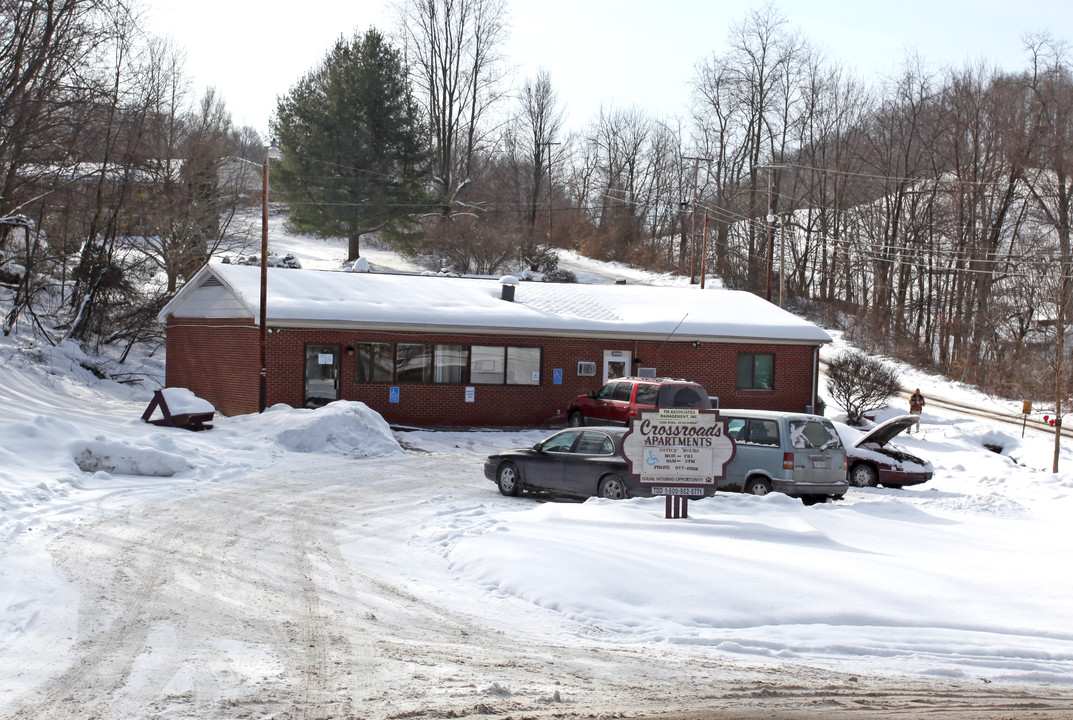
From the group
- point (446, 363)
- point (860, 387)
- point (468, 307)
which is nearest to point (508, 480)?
point (446, 363)

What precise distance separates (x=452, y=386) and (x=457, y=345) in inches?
47.5

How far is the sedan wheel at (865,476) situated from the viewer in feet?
66.2

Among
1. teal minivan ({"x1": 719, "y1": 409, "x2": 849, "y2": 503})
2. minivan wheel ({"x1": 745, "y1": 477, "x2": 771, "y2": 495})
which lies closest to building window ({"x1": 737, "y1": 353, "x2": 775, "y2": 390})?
teal minivan ({"x1": 719, "y1": 409, "x2": 849, "y2": 503})

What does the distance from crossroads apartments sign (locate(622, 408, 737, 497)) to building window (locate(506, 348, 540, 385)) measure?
15.6m

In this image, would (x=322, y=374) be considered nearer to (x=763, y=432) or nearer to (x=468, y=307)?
(x=468, y=307)

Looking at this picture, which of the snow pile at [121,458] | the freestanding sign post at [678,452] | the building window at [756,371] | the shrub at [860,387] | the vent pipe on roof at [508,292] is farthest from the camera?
the shrub at [860,387]

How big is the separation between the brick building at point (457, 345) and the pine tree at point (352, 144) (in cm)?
2121

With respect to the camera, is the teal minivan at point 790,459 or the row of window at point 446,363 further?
the row of window at point 446,363

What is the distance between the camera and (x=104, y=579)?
8.93 metres

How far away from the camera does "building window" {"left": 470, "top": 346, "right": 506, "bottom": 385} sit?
27766 millimetres

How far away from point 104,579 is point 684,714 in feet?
19.1

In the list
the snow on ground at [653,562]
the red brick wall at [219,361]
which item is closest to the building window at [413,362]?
the red brick wall at [219,361]

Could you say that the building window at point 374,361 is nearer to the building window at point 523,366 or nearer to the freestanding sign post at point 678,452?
the building window at point 523,366

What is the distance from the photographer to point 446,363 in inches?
1082
